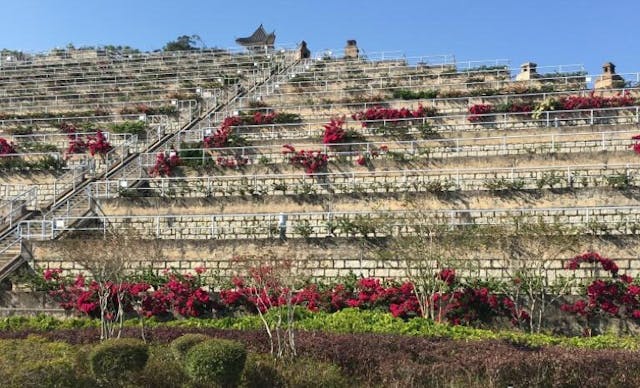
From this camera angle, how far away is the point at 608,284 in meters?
14.1

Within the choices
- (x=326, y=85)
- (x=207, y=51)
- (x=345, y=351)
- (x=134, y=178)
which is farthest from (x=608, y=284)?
(x=207, y=51)

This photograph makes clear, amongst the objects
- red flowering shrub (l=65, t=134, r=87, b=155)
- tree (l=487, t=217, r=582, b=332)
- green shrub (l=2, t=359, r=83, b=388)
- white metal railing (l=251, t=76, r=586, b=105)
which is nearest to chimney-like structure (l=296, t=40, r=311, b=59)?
white metal railing (l=251, t=76, r=586, b=105)

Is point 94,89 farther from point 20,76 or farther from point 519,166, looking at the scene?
point 519,166

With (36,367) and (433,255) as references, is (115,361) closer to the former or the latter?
(36,367)

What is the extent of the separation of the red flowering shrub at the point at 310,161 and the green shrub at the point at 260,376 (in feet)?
40.7

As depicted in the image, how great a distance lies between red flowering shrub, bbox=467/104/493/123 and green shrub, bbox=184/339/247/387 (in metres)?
18.6

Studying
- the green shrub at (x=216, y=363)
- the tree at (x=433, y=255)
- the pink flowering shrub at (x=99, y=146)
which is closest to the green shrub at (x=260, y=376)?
the green shrub at (x=216, y=363)

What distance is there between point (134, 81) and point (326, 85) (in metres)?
14.9

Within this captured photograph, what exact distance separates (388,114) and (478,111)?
150 inches

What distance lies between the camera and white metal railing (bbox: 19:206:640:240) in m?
15.7

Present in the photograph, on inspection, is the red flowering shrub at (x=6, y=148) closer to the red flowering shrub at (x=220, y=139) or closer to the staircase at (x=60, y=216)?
the staircase at (x=60, y=216)

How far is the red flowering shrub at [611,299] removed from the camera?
45.2ft

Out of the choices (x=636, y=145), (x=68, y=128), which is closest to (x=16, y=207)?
(x=68, y=128)

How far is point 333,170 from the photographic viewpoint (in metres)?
21.6
